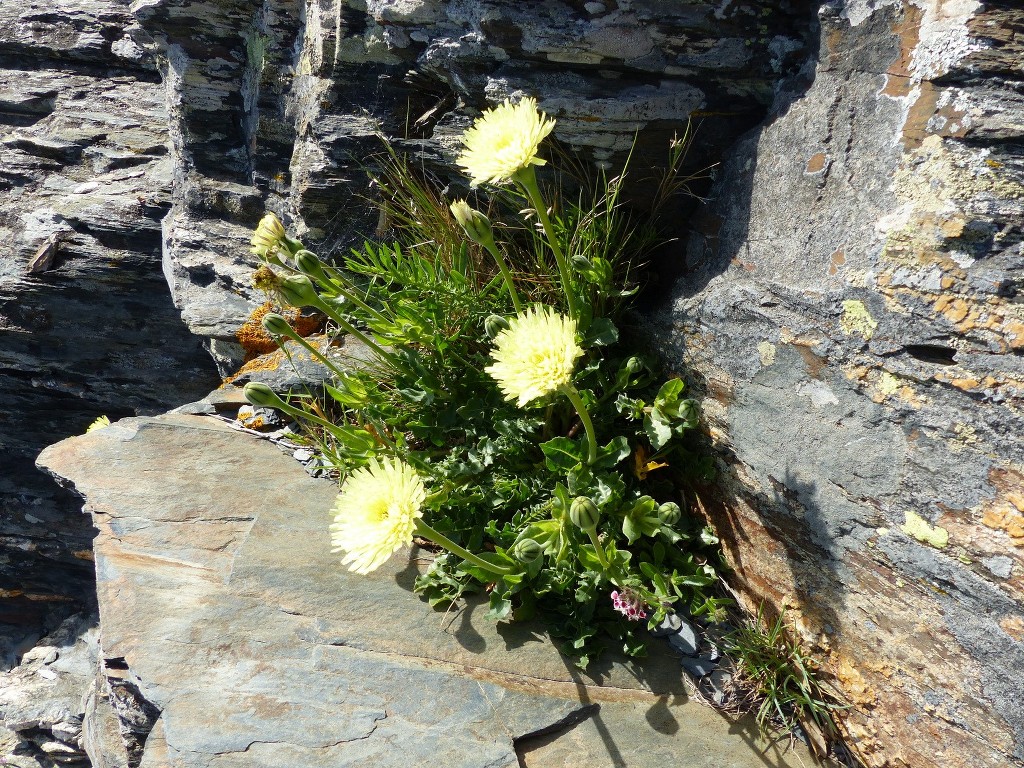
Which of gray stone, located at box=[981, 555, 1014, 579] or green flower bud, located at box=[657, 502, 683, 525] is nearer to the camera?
gray stone, located at box=[981, 555, 1014, 579]

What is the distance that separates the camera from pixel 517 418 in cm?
314

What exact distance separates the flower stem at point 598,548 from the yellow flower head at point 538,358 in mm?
455

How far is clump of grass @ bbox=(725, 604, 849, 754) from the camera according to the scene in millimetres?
2550

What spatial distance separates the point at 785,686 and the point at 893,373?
3.84 feet

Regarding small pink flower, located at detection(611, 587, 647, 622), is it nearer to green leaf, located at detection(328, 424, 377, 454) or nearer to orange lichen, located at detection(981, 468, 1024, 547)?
orange lichen, located at detection(981, 468, 1024, 547)

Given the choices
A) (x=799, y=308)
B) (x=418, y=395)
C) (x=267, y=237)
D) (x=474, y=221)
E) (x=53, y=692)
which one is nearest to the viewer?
(x=799, y=308)

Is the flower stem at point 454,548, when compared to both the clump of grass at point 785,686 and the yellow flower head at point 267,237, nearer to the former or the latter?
the clump of grass at point 785,686

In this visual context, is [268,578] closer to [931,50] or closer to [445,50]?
[445,50]

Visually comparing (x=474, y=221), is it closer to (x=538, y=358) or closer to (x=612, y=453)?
(x=538, y=358)

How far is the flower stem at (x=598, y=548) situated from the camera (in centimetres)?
227

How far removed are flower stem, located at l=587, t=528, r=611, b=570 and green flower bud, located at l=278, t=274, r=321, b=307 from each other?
4.52ft

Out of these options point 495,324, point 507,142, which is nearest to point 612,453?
point 495,324

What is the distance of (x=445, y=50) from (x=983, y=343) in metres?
2.61

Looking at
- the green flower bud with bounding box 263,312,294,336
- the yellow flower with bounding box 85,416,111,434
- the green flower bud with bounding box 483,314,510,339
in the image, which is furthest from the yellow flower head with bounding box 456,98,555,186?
the yellow flower with bounding box 85,416,111,434
